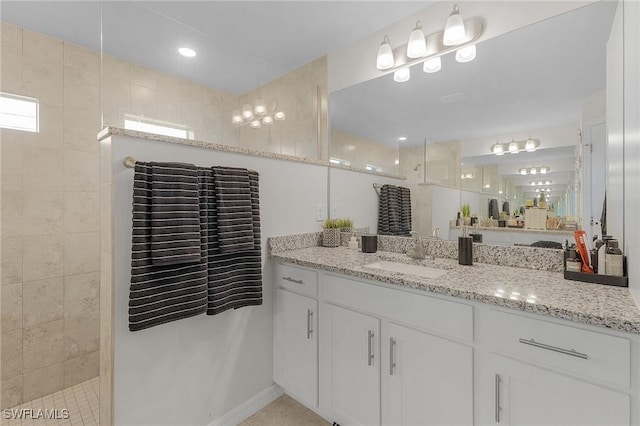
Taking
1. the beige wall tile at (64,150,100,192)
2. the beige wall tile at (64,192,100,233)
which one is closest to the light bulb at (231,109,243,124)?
the beige wall tile at (64,150,100,192)

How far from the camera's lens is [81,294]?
2.27 metres

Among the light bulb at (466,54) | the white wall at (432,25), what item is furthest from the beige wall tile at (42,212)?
the light bulb at (466,54)

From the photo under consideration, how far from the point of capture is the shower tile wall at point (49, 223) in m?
2.00

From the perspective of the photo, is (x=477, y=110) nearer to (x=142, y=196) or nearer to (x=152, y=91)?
(x=142, y=196)

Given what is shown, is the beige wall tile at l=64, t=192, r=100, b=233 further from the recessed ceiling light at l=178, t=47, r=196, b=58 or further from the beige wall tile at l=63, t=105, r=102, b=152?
the recessed ceiling light at l=178, t=47, r=196, b=58

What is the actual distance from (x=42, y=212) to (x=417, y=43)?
2764mm

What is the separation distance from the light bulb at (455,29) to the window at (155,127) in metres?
1.66

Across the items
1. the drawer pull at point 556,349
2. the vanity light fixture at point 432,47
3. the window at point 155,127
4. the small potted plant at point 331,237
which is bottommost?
the drawer pull at point 556,349

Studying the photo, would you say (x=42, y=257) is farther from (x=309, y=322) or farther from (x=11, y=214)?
(x=309, y=322)

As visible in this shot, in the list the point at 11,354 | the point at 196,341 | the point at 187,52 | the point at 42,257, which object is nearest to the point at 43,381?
the point at 11,354

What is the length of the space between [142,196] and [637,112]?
1.82 m

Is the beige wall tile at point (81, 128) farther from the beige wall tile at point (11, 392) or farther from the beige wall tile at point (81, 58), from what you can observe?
the beige wall tile at point (11, 392)

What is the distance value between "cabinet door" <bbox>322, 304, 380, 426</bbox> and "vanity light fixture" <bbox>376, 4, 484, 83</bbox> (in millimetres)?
1554

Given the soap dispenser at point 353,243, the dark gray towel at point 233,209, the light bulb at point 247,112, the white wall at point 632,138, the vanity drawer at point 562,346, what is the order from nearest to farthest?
the vanity drawer at point 562,346 < the white wall at point 632,138 < the dark gray towel at point 233,209 < the soap dispenser at point 353,243 < the light bulb at point 247,112
